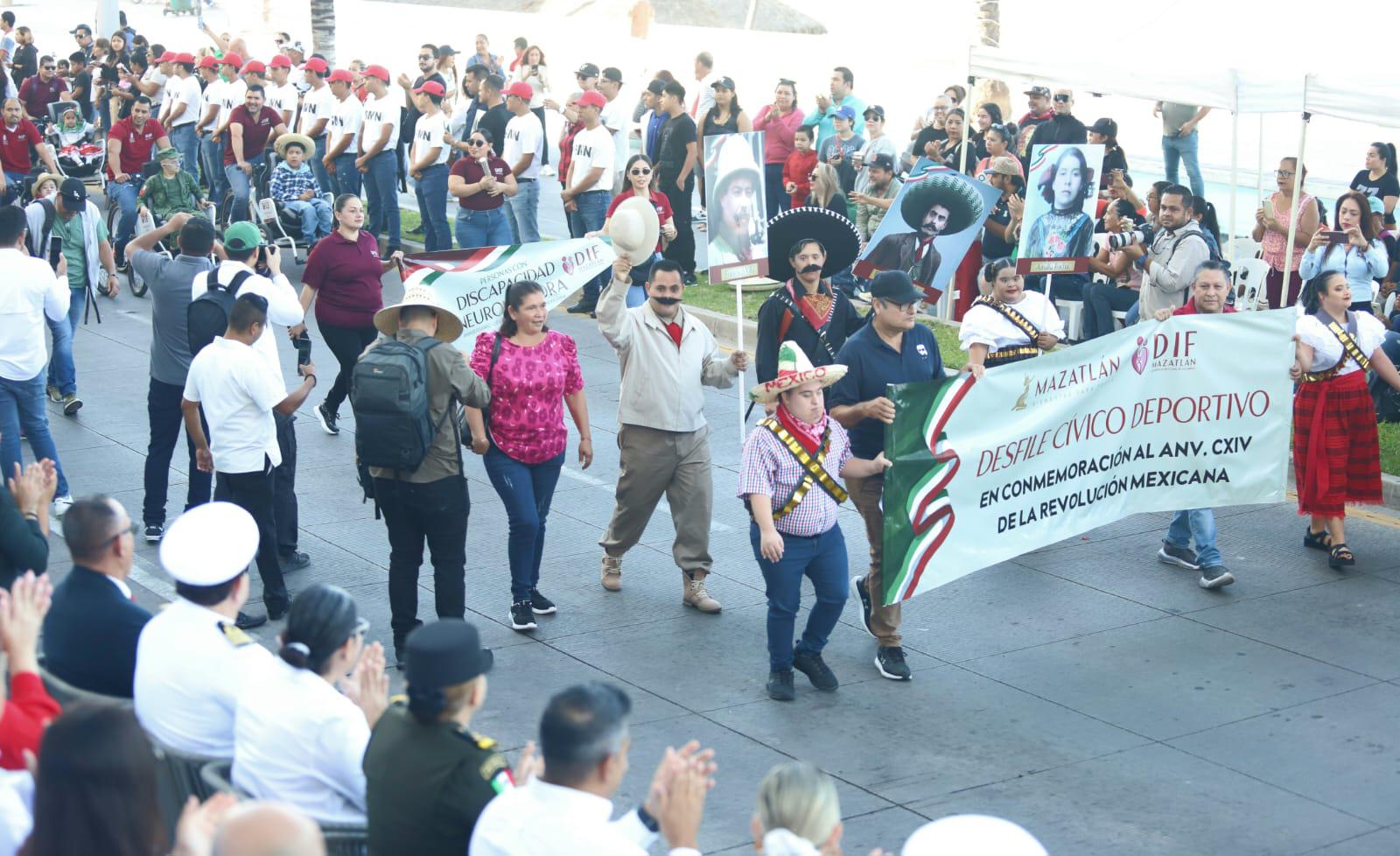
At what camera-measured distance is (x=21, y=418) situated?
32.2ft

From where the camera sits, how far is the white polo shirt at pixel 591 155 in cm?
1673

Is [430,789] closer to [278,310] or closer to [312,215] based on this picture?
[278,310]

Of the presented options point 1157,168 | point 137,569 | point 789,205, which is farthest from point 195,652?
point 1157,168

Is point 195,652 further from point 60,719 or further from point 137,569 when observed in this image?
point 137,569

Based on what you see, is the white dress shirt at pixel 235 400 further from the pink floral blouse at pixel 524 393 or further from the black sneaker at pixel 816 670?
the black sneaker at pixel 816 670

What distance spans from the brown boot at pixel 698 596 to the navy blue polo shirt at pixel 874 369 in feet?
3.95

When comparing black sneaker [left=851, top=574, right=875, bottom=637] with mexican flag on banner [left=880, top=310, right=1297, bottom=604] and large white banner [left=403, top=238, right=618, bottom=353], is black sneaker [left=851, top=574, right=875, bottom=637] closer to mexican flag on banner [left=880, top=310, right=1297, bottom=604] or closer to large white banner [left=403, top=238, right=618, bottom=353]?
mexican flag on banner [left=880, top=310, right=1297, bottom=604]

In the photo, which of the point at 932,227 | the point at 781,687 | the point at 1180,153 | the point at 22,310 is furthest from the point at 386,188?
the point at 781,687

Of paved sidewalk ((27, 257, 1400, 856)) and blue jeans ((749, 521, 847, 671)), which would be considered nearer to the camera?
paved sidewalk ((27, 257, 1400, 856))

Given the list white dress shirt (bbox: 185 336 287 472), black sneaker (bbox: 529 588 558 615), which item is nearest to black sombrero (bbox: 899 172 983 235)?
black sneaker (bbox: 529 588 558 615)

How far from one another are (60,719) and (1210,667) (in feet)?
19.4

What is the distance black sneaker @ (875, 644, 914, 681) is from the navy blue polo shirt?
39.8 inches

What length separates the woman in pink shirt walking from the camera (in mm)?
8133

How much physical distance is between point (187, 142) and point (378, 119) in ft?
20.2
